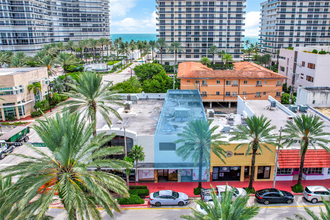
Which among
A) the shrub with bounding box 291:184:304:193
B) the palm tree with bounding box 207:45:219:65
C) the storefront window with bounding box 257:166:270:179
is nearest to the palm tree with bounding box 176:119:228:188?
the storefront window with bounding box 257:166:270:179

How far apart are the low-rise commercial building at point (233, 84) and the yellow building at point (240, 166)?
97.7 ft

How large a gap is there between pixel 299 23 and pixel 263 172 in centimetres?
10176

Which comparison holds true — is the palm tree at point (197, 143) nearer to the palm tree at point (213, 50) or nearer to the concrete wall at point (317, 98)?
the concrete wall at point (317, 98)

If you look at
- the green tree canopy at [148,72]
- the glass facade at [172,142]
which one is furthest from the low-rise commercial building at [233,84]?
the glass facade at [172,142]

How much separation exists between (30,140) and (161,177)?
26055mm

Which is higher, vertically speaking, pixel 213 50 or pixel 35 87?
pixel 213 50

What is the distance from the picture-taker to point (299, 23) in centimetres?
11394

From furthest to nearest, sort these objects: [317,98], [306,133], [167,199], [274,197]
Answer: [317,98] < [306,133] < [274,197] < [167,199]

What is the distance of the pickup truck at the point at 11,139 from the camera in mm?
41094

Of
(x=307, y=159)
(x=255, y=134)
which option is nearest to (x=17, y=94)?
(x=255, y=134)

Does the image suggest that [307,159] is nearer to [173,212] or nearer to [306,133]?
[306,133]

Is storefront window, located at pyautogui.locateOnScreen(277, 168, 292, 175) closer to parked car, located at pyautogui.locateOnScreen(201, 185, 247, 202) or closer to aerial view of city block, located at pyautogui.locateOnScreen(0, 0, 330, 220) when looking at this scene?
aerial view of city block, located at pyautogui.locateOnScreen(0, 0, 330, 220)

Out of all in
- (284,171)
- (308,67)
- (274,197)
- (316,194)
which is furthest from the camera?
(308,67)

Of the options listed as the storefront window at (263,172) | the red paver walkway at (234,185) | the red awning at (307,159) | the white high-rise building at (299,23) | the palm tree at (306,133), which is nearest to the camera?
the palm tree at (306,133)
